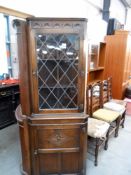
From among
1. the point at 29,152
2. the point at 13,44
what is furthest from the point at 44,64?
the point at 13,44

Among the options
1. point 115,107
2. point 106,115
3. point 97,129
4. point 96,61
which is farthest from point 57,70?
point 96,61

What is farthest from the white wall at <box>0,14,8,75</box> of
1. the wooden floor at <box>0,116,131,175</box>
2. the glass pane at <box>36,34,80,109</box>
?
the glass pane at <box>36,34,80,109</box>

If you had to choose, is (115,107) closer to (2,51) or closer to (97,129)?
(97,129)

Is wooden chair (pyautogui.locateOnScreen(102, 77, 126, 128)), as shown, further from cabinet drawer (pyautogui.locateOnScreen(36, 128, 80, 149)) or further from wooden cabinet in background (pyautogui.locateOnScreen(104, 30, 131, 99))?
cabinet drawer (pyautogui.locateOnScreen(36, 128, 80, 149))

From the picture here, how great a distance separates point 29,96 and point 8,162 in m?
1.22

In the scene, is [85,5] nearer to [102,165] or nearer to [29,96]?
[29,96]

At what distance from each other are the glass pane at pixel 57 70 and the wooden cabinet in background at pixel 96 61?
6.77ft

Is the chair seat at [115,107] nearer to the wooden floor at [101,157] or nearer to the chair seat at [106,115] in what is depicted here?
the chair seat at [106,115]

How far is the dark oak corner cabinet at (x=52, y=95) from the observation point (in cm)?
151

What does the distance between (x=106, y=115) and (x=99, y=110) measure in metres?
0.21

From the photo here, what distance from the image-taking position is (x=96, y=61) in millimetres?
3992

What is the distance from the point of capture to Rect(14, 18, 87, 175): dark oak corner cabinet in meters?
1.51

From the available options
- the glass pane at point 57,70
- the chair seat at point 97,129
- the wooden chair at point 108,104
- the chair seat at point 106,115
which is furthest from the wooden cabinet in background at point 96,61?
the glass pane at point 57,70

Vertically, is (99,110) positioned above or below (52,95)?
below
